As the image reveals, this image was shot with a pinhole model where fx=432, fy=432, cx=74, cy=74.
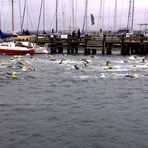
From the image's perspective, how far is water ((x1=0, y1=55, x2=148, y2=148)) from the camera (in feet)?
60.7

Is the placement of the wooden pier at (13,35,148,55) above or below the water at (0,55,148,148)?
above

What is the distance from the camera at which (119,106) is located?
25266mm

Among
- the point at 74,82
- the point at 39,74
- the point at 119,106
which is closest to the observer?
the point at 119,106

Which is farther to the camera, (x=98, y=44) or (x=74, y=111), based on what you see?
(x=98, y=44)

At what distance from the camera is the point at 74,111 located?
23672 mm

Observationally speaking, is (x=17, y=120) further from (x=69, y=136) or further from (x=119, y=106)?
(x=119, y=106)

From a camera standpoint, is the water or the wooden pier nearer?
the water

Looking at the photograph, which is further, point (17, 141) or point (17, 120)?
point (17, 120)

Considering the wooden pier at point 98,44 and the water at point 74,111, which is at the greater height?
the wooden pier at point 98,44

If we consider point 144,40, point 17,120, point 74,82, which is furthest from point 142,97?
point 144,40

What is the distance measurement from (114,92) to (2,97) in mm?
8019

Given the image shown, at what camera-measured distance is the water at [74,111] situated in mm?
18516

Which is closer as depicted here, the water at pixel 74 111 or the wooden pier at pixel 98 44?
the water at pixel 74 111

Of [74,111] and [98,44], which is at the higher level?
[98,44]
